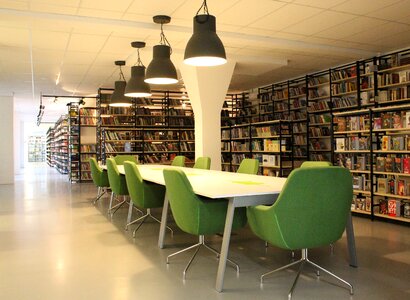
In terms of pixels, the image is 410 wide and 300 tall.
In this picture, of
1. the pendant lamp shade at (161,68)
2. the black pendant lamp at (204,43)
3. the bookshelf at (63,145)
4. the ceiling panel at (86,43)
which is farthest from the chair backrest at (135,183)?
the bookshelf at (63,145)

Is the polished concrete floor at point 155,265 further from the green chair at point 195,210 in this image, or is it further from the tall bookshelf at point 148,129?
the tall bookshelf at point 148,129

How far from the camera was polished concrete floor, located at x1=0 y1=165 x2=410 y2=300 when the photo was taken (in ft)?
9.56

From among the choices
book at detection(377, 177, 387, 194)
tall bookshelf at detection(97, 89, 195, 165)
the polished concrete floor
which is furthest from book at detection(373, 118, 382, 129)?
tall bookshelf at detection(97, 89, 195, 165)

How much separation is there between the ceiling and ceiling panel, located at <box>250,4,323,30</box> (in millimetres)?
14

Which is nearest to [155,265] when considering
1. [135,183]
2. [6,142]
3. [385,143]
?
[135,183]

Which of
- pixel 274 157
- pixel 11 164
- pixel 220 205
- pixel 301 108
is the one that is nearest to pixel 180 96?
pixel 301 108

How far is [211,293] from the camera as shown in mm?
2885

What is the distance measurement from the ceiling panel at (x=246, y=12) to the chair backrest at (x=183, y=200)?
9.17 ft

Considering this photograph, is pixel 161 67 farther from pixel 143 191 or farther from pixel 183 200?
pixel 183 200

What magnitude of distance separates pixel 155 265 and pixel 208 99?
15.0 ft

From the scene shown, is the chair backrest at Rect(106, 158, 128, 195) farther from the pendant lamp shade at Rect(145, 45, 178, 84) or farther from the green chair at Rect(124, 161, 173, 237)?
the pendant lamp shade at Rect(145, 45, 178, 84)

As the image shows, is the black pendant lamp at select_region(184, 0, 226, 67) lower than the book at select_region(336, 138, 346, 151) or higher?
higher

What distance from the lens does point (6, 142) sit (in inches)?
479

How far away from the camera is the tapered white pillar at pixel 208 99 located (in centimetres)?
751
